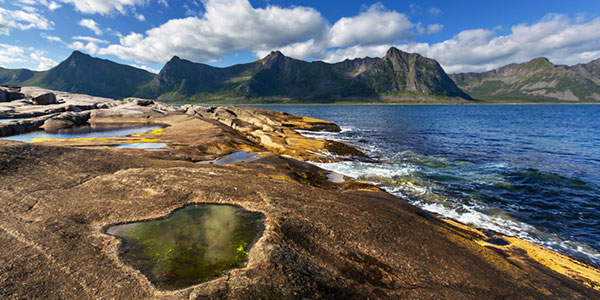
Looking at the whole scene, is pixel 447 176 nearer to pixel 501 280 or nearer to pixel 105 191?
pixel 501 280

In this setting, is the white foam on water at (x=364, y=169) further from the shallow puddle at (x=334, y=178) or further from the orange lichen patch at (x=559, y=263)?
the orange lichen patch at (x=559, y=263)

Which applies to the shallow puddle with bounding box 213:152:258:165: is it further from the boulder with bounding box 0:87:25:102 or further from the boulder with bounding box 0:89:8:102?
the boulder with bounding box 0:87:25:102

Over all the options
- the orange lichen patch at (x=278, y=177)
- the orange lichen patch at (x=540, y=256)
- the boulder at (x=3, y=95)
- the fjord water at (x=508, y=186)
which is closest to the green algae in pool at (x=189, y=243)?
the orange lichen patch at (x=278, y=177)

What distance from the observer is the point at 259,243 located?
8.30 m

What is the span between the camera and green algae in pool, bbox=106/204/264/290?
684cm

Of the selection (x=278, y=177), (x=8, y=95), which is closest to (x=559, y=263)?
(x=278, y=177)

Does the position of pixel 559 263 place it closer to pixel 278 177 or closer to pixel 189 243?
pixel 278 177

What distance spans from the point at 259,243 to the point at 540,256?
14127mm

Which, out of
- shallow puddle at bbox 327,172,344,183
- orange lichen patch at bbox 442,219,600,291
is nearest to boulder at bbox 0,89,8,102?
shallow puddle at bbox 327,172,344,183

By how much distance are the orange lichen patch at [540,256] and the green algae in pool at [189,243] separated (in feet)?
40.1

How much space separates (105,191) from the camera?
38.1ft

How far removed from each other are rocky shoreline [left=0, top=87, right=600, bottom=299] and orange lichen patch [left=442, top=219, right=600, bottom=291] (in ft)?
0.28

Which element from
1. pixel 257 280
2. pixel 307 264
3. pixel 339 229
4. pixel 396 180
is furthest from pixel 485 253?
pixel 396 180

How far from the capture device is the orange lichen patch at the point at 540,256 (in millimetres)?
10547
